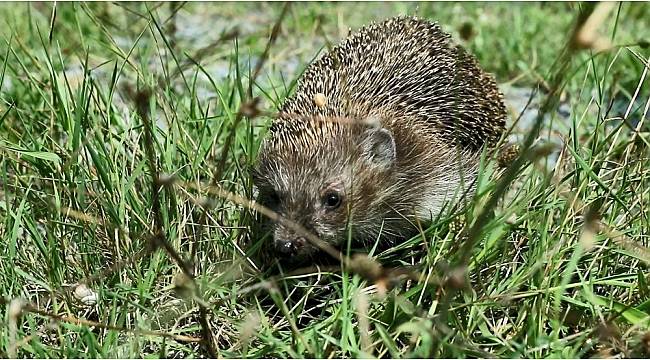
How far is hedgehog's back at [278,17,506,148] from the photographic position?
3.54 m

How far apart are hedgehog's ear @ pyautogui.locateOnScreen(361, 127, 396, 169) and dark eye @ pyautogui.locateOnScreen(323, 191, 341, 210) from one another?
21 centimetres

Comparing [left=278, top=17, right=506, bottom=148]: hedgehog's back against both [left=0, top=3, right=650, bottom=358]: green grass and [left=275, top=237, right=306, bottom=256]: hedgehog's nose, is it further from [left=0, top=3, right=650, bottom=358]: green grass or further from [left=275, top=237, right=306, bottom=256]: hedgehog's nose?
[left=275, top=237, right=306, bottom=256]: hedgehog's nose

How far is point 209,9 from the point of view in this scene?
6.62 metres

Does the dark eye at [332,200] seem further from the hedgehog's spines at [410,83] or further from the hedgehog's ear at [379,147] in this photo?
the hedgehog's spines at [410,83]

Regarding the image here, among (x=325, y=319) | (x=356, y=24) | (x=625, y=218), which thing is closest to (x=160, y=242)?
(x=325, y=319)

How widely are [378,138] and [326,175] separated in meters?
0.27

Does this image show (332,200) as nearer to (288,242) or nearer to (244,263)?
(288,242)

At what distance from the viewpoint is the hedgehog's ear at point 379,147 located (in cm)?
331

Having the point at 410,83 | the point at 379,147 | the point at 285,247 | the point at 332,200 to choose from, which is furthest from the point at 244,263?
the point at 410,83

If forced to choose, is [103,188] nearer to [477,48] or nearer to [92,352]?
[92,352]

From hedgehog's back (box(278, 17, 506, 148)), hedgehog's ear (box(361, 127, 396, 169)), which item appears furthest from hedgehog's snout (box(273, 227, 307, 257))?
hedgehog's back (box(278, 17, 506, 148))

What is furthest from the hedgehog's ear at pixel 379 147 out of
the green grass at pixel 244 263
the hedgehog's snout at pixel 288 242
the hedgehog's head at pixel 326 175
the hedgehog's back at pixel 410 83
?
the hedgehog's snout at pixel 288 242

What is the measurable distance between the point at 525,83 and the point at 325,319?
2.92 metres

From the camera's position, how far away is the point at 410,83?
144 inches
